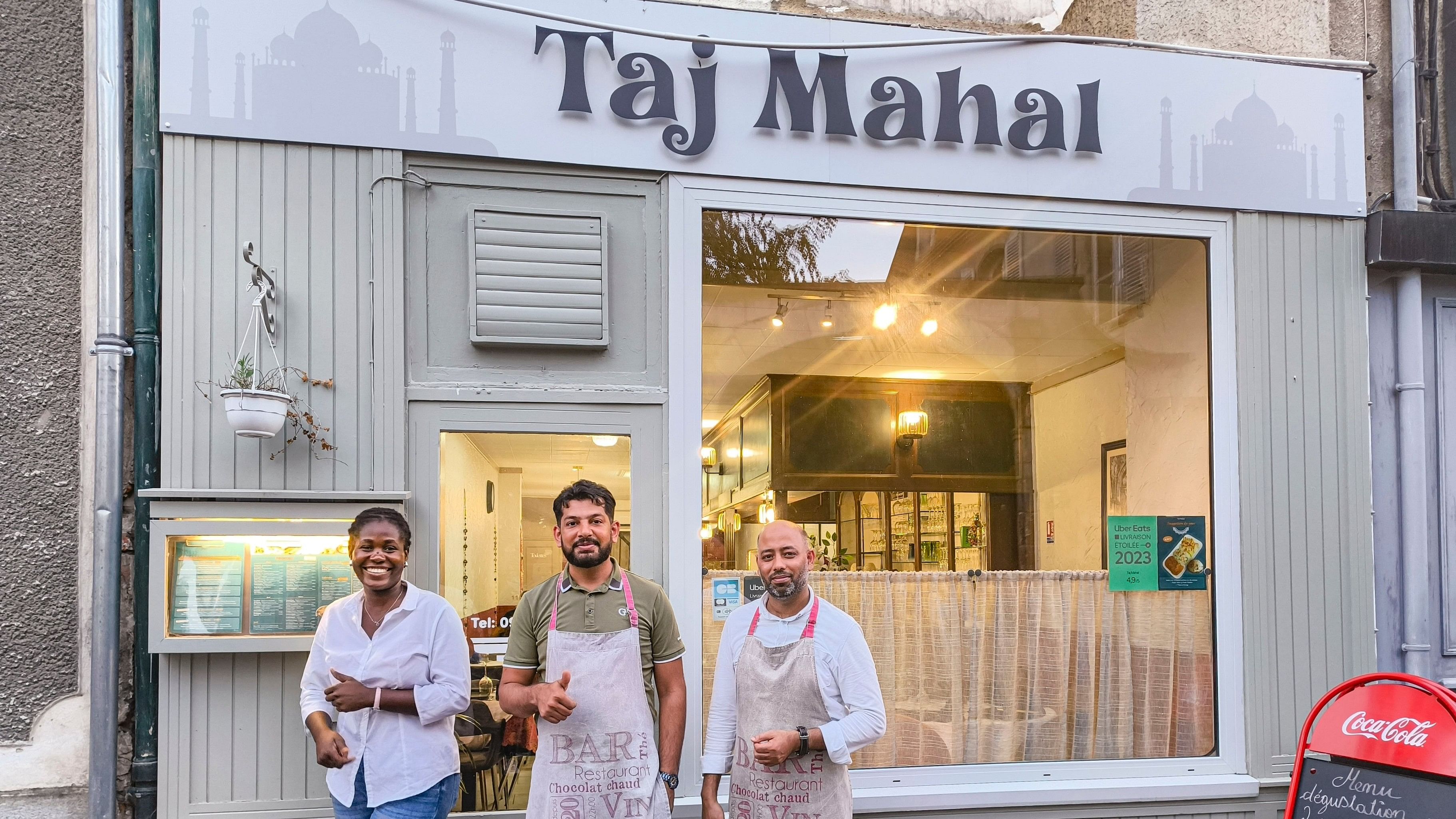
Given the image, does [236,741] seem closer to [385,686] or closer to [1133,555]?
[385,686]

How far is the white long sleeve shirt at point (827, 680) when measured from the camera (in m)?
3.55

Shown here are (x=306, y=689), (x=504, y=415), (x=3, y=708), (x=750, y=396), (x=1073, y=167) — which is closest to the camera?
(x=306, y=689)

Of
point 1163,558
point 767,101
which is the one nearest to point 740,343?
point 767,101

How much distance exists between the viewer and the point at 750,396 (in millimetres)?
6172

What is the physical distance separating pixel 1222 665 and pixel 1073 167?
250cm

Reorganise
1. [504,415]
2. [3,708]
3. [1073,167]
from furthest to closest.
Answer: [1073,167]
[504,415]
[3,708]

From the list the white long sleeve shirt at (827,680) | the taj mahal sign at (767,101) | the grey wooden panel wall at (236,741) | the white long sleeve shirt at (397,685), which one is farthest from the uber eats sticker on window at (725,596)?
the taj mahal sign at (767,101)

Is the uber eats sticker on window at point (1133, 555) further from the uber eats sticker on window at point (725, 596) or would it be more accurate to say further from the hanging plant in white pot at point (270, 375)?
the hanging plant in white pot at point (270, 375)

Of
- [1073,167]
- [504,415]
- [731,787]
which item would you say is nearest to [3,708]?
[504,415]

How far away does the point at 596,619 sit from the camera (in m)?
3.71

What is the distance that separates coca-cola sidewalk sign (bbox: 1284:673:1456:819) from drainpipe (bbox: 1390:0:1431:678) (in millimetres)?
1641

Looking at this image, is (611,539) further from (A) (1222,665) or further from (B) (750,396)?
(A) (1222,665)

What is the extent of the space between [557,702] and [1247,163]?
423cm

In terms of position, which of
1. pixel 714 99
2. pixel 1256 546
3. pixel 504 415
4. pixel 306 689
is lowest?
pixel 306 689
